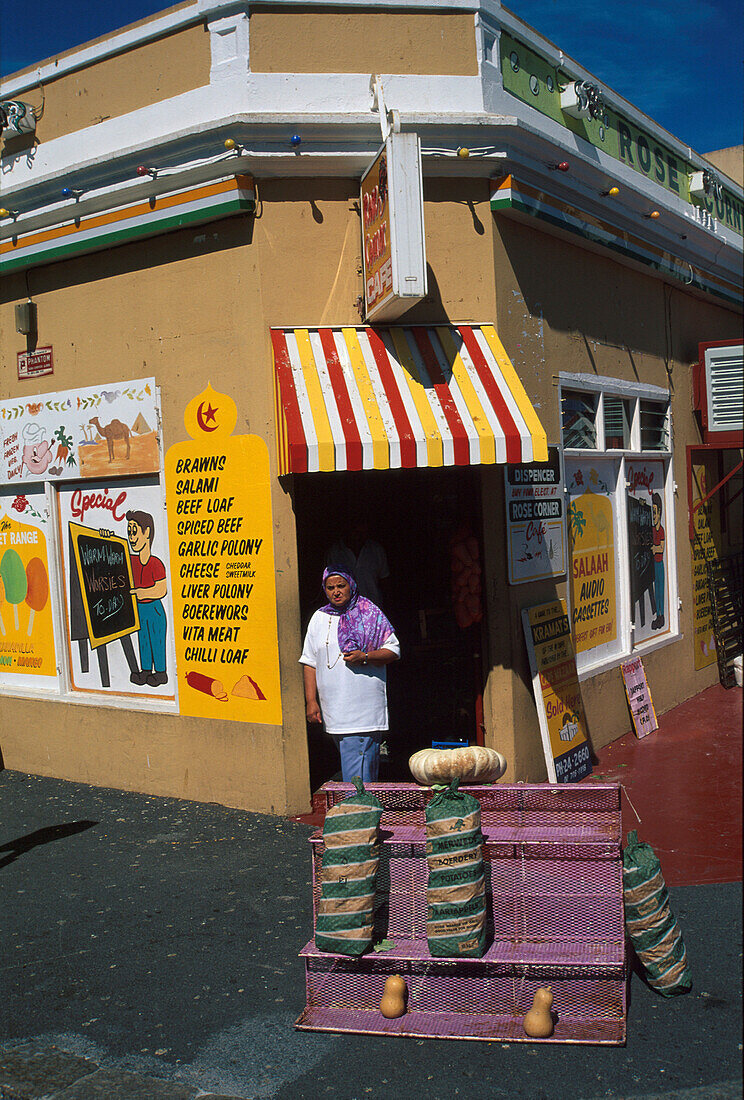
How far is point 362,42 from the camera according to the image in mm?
6977

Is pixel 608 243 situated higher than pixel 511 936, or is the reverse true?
pixel 608 243

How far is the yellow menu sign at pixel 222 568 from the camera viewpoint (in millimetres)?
6934

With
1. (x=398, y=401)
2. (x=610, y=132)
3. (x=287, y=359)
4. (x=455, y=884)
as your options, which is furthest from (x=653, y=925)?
(x=610, y=132)

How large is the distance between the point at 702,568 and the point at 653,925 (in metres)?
7.76

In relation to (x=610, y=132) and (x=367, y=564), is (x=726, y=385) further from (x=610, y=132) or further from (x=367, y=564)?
(x=367, y=564)

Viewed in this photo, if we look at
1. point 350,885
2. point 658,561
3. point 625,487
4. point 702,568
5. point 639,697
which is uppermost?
point 625,487

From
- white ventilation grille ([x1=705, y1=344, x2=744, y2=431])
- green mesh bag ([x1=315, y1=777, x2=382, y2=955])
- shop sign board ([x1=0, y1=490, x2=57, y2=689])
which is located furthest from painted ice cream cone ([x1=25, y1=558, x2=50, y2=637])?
white ventilation grille ([x1=705, y1=344, x2=744, y2=431])

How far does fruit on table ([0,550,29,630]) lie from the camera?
28.4ft

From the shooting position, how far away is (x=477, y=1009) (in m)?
4.12

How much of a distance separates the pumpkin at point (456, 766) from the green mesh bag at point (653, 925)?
2.50 feet

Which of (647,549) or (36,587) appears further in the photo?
(647,549)

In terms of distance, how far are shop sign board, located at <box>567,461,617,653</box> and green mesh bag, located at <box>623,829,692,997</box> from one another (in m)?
4.08

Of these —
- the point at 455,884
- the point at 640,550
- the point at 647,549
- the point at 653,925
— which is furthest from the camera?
the point at 647,549

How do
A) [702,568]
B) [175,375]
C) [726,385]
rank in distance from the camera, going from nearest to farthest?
[175,375] < [726,385] < [702,568]
